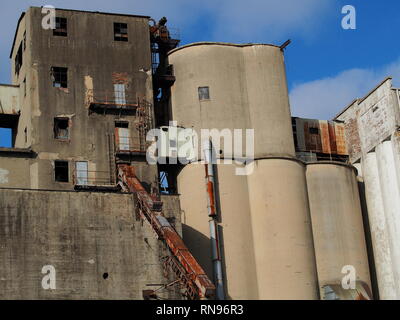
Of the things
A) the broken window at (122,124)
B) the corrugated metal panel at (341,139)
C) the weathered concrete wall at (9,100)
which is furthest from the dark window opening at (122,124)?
the corrugated metal panel at (341,139)

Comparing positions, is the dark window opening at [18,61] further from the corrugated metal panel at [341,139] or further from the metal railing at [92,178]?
the corrugated metal panel at [341,139]

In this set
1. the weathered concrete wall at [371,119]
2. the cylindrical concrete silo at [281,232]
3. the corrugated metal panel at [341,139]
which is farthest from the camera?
the corrugated metal panel at [341,139]

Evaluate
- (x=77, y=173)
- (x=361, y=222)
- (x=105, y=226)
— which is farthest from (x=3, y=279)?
(x=361, y=222)

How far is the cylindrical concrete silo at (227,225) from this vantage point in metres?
62.4

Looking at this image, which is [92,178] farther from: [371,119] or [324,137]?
[371,119]

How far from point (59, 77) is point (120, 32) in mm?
6629

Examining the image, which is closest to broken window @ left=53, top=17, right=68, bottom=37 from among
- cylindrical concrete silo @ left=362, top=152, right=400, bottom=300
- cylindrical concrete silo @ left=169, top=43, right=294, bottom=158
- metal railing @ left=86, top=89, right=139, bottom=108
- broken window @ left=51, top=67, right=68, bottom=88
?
broken window @ left=51, top=67, right=68, bottom=88

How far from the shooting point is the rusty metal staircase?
180 feet

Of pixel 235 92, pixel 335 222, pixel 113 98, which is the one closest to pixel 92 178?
pixel 113 98

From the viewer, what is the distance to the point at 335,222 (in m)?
68.4

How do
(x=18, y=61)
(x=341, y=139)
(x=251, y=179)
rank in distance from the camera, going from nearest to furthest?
(x=251, y=179)
(x=18, y=61)
(x=341, y=139)

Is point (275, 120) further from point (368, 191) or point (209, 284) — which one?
point (209, 284)

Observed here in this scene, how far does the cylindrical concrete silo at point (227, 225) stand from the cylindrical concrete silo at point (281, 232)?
673 millimetres

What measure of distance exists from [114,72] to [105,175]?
8488 millimetres
